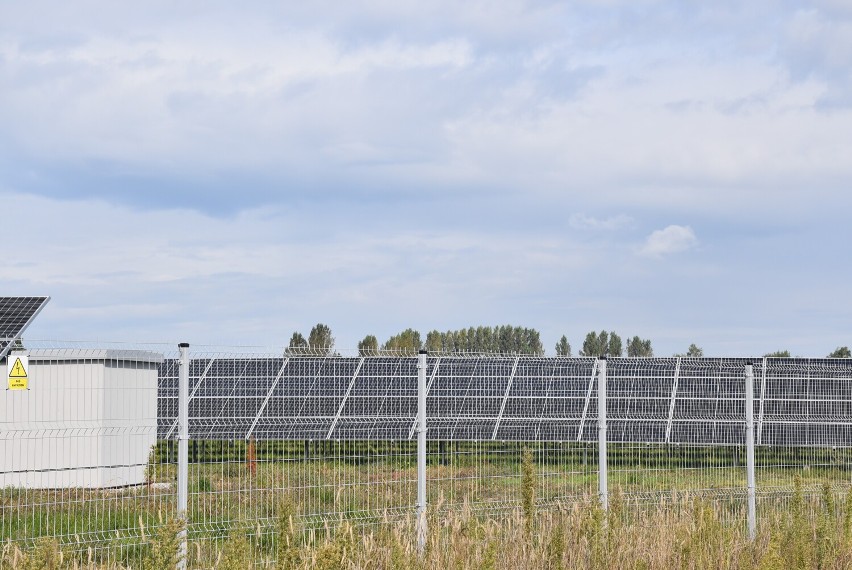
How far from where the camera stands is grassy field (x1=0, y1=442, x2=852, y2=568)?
9391 mm

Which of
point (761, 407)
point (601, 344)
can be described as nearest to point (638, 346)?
point (601, 344)

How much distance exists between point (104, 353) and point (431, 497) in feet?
16.2

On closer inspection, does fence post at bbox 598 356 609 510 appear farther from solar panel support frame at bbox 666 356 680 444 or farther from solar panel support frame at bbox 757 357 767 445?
solar panel support frame at bbox 757 357 767 445

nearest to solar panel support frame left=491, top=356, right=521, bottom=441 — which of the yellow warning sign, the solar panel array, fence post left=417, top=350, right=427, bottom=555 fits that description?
the solar panel array

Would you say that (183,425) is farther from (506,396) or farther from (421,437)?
(506,396)

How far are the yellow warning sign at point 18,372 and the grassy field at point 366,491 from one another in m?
Answer: 0.91

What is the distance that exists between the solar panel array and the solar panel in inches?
77.5

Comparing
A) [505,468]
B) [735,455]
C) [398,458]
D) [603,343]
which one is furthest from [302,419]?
[603,343]

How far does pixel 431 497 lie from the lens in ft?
40.5

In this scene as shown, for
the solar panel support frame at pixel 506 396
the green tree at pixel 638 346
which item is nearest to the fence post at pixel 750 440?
the solar panel support frame at pixel 506 396

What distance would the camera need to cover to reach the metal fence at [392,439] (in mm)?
9789

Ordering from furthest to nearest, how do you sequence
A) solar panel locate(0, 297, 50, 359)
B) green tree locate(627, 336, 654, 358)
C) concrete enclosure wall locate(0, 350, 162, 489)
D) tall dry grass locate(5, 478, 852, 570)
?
green tree locate(627, 336, 654, 358) < solar panel locate(0, 297, 50, 359) < concrete enclosure wall locate(0, 350, 162, 489) < tall dry grass locate(5, 478, 852, 570)

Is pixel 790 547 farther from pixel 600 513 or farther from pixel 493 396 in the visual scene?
pixel 493 396

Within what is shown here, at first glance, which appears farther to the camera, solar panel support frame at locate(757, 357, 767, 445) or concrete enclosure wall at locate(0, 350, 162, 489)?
solar panel support frame at locate(757, 357, 767, 445)
